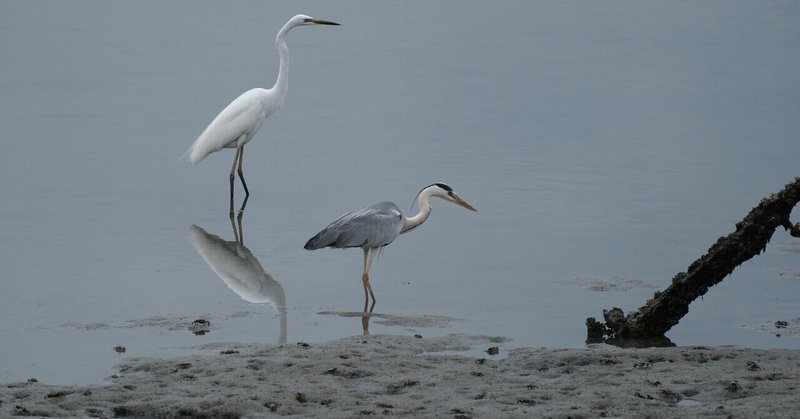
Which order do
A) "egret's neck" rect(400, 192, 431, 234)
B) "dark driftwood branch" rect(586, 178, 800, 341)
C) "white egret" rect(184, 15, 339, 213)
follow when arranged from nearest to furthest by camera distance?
"dark driftwood branch" rect(586, 178, 800, 341), "egret's neck" rect(400, 192, 431, 234), "white egret" rect(184, 15, 339, 213)

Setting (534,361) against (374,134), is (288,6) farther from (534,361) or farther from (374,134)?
(534,361)

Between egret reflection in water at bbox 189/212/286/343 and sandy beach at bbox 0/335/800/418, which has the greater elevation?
egret reflection in water at bbox 189/212/286/343

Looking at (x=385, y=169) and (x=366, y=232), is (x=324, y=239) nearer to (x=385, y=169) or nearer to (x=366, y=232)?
(x=366, y=232)

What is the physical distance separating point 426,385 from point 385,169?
801 cm

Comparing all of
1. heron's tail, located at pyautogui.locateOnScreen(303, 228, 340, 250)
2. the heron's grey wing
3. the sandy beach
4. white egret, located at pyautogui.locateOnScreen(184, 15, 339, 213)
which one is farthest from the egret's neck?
white egret, located at pyautogui.locateOnScreen(184, 15, 339, 213)

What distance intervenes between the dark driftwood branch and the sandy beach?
663 mm

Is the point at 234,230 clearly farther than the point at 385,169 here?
No

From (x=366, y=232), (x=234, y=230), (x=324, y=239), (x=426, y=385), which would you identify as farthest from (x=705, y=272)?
(x=234, y=230)

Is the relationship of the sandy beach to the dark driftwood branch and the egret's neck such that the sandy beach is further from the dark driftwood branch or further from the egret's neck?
the egret's neck

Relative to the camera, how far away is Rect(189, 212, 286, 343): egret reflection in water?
36.6 ft

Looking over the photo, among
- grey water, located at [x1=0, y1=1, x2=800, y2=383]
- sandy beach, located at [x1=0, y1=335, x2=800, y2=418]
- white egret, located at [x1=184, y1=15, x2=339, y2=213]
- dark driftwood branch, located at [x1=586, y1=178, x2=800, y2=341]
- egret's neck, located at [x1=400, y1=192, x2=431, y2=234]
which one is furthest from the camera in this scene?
white egret, located at [x1=184, y1=15, x2=339, y2=213]

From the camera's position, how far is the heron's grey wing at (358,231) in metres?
11.2

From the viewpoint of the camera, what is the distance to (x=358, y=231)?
11.2 m

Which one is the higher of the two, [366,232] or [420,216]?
[420,216]
